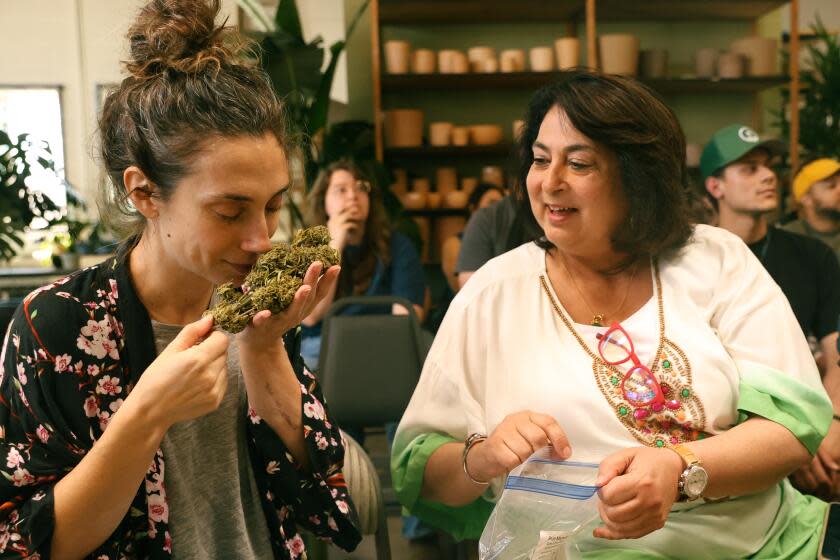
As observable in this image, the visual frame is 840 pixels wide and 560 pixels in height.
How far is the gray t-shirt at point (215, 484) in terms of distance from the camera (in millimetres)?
1208

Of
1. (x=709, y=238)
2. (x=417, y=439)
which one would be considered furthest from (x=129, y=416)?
(x=709, y=238)

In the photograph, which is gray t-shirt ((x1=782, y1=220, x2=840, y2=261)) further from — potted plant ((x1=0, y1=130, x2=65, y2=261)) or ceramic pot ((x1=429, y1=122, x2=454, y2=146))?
potted plant ((x1=0, y1=130, x2=65, y2=261))

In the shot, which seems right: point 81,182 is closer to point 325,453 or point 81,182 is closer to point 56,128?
point 56,128

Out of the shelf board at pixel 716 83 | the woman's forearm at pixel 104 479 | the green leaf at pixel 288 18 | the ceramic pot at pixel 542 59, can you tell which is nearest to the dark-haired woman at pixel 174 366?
the woman's forearm at pixel 104 479

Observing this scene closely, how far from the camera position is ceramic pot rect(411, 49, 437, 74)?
16.9 feet

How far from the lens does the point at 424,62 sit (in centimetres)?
514

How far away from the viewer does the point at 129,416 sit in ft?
3.15

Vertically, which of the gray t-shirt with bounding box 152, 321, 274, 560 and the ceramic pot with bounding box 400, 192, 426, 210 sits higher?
the ceramic pot with bounding box 400, 192, 426, 210

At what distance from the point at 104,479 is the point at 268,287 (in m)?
0.30

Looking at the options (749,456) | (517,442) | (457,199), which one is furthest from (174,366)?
(457,199)

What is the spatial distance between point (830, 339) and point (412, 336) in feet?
3.68

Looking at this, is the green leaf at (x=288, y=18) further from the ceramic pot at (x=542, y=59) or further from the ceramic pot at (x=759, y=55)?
the ceramic pot at (x=759, y=55)

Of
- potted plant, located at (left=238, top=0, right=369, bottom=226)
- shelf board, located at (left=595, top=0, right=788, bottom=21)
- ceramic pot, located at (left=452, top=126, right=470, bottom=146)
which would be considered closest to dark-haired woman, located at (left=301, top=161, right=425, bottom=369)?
potted plant, located at (left=238, top=0, right=369, bottom=226)

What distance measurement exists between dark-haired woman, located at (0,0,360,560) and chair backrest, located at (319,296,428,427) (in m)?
0.89
